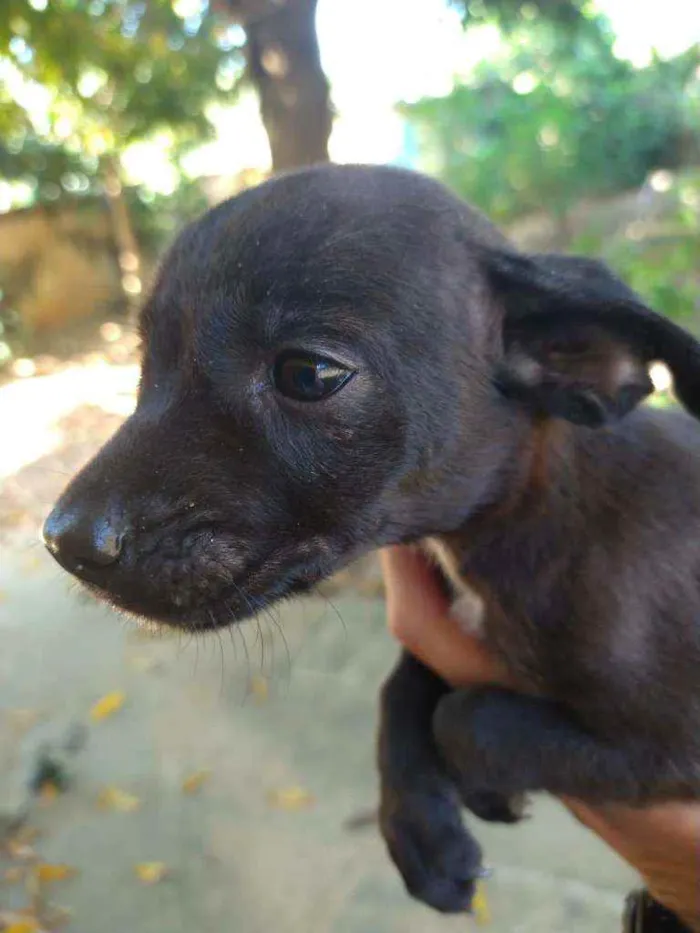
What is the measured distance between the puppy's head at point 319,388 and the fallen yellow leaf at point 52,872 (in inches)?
107

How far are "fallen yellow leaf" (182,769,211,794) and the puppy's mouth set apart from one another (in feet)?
9.10

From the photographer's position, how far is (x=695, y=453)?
2051mm

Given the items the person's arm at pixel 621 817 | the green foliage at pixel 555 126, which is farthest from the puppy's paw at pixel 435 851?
the green foliage at pixel 555 126

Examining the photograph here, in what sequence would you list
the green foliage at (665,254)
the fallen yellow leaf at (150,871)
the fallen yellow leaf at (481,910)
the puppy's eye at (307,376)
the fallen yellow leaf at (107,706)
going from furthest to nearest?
the green foliage at (665,254) < the fallen yellow leaf at (107,706) < the fallen yellow leaf at (150,871) < the fallen yellow leaf at (481,910) < the puppy's eye at (307,376)

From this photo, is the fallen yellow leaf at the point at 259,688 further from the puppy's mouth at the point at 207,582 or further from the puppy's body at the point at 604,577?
the puppy's mouth at the point at 207,582

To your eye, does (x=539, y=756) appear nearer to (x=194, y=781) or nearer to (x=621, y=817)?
(x=621, y=817)

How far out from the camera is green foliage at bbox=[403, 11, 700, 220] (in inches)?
529

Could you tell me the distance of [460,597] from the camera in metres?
2.28

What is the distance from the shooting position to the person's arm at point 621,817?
1980mm

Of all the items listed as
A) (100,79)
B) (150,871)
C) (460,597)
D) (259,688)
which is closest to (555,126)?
(100,79)

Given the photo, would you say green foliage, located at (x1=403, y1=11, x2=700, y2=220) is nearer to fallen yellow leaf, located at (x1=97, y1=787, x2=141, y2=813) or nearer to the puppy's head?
fallen yellow leaf, located at (x1=97, y1=787, x2=141, y2=813)

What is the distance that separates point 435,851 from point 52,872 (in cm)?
239

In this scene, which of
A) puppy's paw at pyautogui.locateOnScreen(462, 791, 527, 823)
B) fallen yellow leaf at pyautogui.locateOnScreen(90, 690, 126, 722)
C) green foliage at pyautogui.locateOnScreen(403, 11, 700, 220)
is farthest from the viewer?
green foliage at pyautogui.locateOnScreen(403, 11, 700, 220)

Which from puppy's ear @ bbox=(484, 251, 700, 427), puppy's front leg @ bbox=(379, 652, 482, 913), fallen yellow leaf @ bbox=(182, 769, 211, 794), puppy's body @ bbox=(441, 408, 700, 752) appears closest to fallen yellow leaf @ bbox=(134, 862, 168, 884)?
fallen yellow leaf @ bbox=(182, 769, 211, 794)
